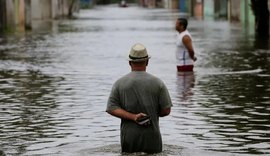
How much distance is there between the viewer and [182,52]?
770 inches

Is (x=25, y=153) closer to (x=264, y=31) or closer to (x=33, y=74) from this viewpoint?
(x=33, y=74)

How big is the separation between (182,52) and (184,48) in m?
0.11

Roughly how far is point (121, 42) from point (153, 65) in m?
13.2

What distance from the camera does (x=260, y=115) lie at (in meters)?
13.7

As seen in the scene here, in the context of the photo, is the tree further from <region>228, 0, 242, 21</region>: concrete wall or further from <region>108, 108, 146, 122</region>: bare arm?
<region>108, 108, 146, 122</region>: bare arm

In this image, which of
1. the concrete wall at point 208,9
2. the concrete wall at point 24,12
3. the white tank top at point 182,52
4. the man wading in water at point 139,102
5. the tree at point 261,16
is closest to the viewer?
the man wading in water at point 139,102

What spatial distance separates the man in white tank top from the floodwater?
1.03 feet

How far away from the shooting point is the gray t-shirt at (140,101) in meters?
9.00

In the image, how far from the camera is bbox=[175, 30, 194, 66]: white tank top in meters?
19.3

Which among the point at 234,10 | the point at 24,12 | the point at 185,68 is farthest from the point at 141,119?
the point at 234,10

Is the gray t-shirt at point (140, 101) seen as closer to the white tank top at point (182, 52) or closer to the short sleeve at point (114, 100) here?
the short sleeve at point (114, 100)

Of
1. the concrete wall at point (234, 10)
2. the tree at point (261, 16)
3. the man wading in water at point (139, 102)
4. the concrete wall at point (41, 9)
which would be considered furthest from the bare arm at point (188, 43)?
the concrete wall at point (41, 9)

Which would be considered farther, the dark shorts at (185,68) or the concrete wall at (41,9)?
the concrete wall at (41,9)

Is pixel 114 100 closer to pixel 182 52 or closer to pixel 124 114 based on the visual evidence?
pixel 124 114
